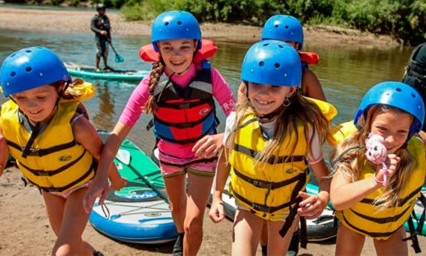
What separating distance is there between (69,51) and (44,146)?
14268mm

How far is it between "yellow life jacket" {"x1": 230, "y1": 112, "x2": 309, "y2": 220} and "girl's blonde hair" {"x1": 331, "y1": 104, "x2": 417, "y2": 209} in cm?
22

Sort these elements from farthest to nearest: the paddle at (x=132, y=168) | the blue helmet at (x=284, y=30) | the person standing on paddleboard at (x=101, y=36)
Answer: the person standing on paddleboard at (x=101, y=36), the paddle at (x=132, y=168), the blue helmet at (x=284, y=30)

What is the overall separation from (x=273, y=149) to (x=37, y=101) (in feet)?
4.53

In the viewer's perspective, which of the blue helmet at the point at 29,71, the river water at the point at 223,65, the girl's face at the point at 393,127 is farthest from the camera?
the river water at the point at 223,65

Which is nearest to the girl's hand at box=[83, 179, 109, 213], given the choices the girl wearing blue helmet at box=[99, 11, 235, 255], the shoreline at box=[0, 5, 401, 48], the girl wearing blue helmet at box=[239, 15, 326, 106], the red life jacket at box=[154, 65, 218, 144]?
the girl wearing blue helmet at box=[99, 11, 235, 255]

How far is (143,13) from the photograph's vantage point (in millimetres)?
29328

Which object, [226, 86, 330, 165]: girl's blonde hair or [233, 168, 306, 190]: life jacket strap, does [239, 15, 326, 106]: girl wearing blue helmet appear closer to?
[226, 86, 330, 165]: girl's blonde hair

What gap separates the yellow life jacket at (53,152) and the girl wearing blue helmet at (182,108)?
259 millimetres

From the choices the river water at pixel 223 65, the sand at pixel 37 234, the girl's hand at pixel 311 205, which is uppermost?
the girl's hand at pixel 311 205

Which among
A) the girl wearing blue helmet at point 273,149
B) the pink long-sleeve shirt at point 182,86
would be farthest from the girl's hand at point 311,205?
the pink long-sleeve shirt at point 182,86

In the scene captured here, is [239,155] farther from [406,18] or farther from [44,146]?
[406,18]

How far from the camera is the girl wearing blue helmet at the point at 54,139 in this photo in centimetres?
264

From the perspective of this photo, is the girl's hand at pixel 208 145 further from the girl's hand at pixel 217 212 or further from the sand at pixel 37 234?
Result: the sand at pixel 37 234

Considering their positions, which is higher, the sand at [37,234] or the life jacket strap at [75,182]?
the life jacket strap at [75,182]
